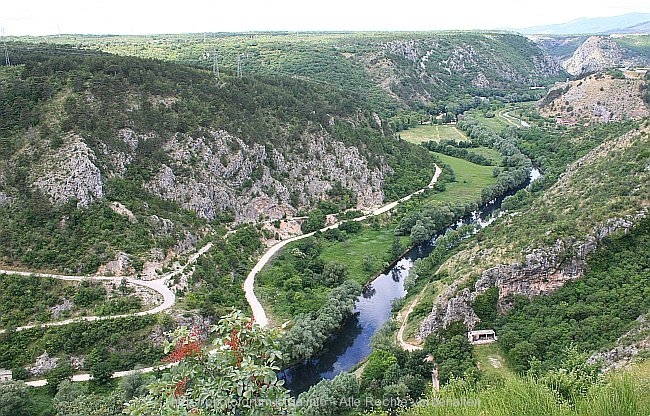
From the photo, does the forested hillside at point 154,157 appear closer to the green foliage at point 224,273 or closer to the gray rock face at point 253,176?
the gray rock face at point 253,176

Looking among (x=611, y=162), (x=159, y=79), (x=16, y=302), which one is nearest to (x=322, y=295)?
(x=16, y=302)

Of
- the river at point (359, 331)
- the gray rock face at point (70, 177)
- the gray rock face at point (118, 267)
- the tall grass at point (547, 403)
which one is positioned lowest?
the river at point (359, 331)

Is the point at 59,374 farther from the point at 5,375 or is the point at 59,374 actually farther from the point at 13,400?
the point at 13,400

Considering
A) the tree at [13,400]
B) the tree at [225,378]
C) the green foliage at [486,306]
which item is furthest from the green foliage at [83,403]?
the tree at [225,378]

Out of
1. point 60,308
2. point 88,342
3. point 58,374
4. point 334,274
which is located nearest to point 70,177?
point 60,308

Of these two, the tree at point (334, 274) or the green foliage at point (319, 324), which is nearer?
the green foliage at point (319, 324)

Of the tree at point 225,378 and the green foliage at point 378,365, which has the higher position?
the tree at point 225,378
